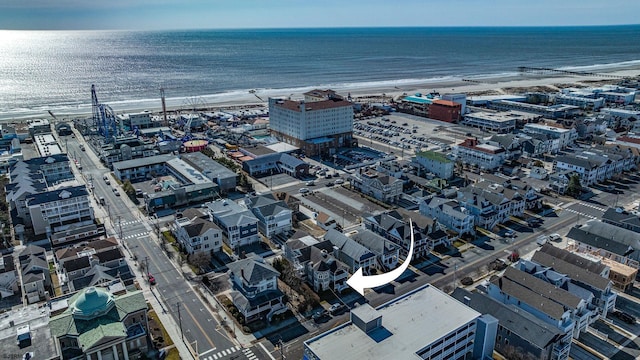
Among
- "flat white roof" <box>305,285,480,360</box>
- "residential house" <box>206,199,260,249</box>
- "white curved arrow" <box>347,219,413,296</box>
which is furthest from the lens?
"residential house" <box>206,199,260,249</box>

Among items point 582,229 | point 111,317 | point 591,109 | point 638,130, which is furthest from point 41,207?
point 591,109

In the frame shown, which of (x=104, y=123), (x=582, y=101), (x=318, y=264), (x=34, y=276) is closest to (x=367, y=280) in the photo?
(x=318, y=264)

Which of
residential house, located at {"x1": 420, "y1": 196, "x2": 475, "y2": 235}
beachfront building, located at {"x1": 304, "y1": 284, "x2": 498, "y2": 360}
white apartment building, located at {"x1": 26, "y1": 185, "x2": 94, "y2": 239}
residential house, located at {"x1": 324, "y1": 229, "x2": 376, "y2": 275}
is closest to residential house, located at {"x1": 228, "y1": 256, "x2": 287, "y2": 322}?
beachfront building, located at {"x1": 304, "y1": 284, "x2": 498, "y2": 360}

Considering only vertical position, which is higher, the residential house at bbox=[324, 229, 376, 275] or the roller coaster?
the roller coaster

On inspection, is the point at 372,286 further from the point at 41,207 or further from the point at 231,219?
the point at 41,207

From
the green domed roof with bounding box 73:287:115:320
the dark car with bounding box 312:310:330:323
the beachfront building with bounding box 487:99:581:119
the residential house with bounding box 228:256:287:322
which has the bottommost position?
the dark car with bounding box 312:310:330:323

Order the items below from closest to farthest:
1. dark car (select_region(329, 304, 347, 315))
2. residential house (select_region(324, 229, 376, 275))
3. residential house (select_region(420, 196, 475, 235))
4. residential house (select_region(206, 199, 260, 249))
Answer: dark car (select_region(329, 304, 347, 315)) → residential house (select_region(324, 229, 376, 275)) → residential house (select_region(206, 199, 260, 249)) → residential house (select_region(420, 196, 475, 235))

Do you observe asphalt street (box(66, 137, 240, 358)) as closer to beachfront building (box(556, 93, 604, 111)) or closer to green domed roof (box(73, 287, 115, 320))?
green domed roof (box(73, 287, 115, 320))
